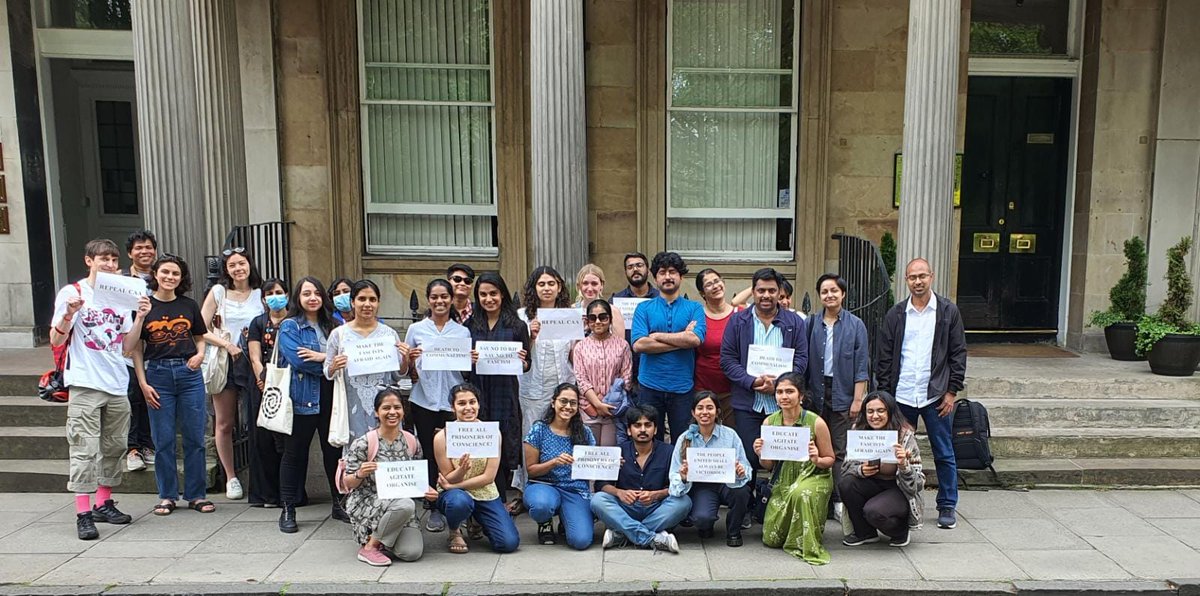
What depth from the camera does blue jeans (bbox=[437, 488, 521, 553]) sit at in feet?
17.8

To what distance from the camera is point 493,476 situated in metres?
5.56

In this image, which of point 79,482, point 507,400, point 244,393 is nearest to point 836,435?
point 507,400

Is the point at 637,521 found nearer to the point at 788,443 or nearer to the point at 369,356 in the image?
the point at 788,443

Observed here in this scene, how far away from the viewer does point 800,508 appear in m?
5.41

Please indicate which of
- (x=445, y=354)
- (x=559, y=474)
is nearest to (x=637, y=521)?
(x=559, y=474)

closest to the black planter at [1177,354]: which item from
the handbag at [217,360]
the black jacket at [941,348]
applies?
the black jacket at [941,348]

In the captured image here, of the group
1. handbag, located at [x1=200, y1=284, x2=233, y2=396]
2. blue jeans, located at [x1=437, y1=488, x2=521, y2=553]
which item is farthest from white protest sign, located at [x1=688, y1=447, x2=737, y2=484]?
handbag, located at [x1=200, y1=284, x2=233, y2=396]

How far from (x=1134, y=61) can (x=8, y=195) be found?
43.3 ft

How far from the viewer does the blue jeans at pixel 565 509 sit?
18.2 ft

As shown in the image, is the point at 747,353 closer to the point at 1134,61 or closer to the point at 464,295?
the point at 464,295

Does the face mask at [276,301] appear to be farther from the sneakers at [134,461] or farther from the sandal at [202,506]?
the sneakers at [134,461]

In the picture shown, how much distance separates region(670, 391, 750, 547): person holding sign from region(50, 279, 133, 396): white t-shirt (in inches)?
161

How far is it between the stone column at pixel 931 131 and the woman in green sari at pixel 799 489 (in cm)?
264

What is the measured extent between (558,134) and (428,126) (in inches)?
122
